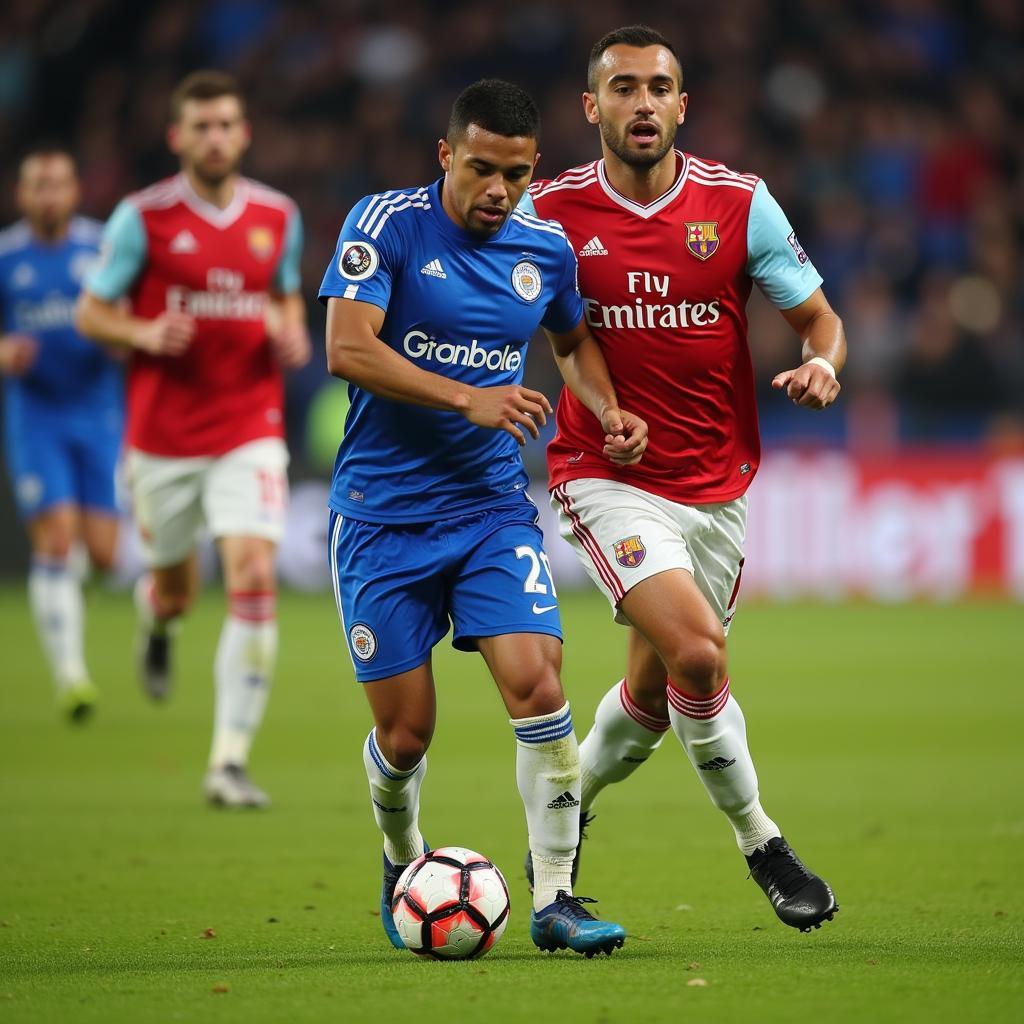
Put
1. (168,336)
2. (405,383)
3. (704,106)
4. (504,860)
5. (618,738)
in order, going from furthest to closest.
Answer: (704,106) → (168,336) → (504,860) → (618,738) → (405,383)

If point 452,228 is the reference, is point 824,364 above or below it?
below

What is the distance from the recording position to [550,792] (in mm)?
5230

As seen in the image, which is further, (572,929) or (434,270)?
(434,270)

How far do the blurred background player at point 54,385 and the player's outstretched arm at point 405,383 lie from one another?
6.16 m

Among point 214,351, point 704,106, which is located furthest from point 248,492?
point 704,106

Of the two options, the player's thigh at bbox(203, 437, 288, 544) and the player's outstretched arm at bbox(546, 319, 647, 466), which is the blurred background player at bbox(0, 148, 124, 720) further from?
the player's outstretched arm at bbox(546, 319, 647, 466)

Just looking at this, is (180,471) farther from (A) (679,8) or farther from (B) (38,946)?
(A) (679,8)

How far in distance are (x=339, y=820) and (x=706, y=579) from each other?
2476 mm

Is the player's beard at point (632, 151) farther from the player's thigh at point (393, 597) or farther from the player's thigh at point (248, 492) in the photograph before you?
the player's thigh at point (248, 492)

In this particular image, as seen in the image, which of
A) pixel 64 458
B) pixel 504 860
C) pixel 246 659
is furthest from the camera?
pixel 64 458

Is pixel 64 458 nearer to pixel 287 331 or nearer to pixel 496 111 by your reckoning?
pixel 287 331

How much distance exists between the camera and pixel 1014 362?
18.7 metres

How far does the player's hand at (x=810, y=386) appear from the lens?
5301 millimetres

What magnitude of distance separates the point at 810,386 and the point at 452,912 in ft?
5.87
